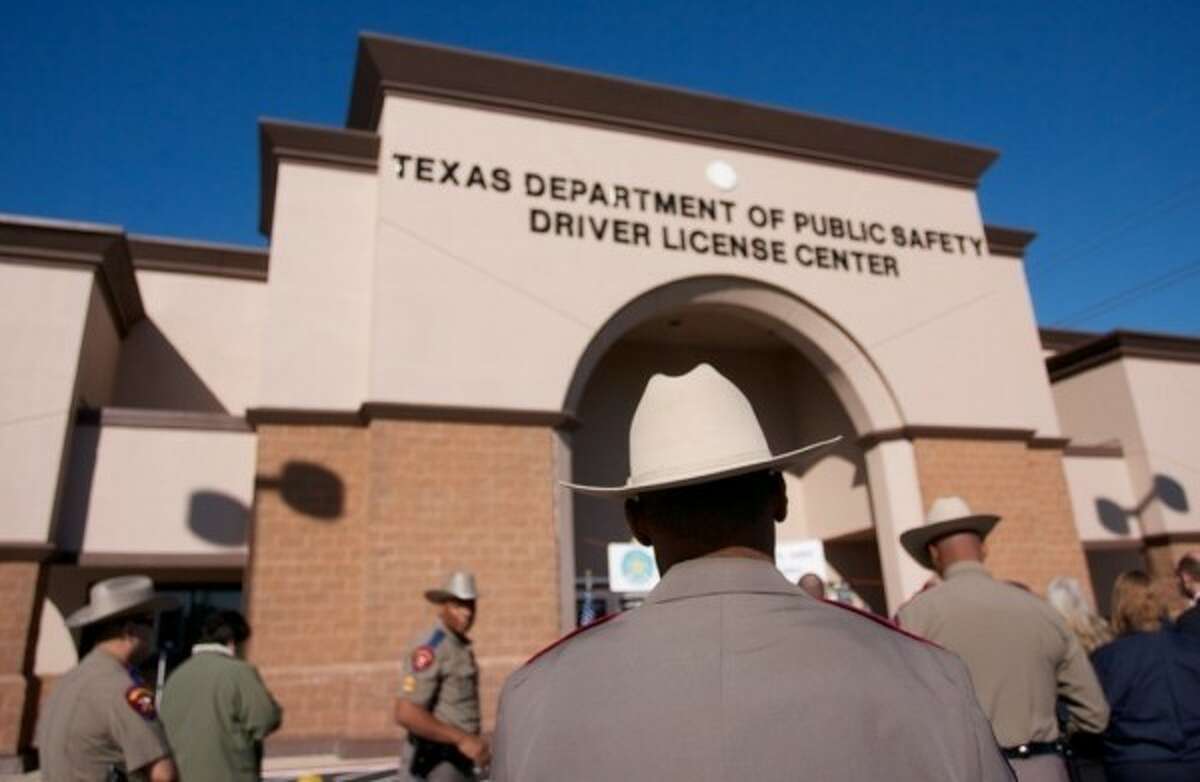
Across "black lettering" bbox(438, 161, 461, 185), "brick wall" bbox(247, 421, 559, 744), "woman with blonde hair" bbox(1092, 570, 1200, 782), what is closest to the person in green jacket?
"woman with blonde hair" bbox(1092, 570, 1200, 782)

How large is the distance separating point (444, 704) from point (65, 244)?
348 inches

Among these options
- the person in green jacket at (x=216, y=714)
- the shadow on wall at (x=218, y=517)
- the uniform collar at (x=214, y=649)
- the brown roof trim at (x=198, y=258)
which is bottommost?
the person in green jacket at (x=216, y=714)

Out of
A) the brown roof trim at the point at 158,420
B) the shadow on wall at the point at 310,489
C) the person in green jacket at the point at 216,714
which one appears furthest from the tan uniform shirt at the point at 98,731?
the brown roof trim at the point at 158,420

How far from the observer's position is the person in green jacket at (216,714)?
392 cm

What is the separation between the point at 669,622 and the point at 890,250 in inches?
518

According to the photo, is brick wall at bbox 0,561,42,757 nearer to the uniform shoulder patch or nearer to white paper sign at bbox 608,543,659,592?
the uniform shoulder patch

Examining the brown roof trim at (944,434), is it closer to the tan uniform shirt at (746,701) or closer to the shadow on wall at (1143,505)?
the shadow on wall at (1143,505)

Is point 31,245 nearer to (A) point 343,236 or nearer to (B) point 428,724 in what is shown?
(A) point 343,236

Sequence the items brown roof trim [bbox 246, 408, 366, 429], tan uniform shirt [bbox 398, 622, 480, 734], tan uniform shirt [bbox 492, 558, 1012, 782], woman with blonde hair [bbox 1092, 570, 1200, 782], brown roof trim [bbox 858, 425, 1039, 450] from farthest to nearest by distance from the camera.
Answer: brown roof trim [bbox 858, 425, 1039, 450] → brown roof trim [bbox 246, 408, 366, 429] → tan uniform shirt [bbox 398, 622, 480, 734] → woman with blonde hair [bbox 1092, 570, 1200, 782] → tan uniform shirt [bbox 492, 558, 1012, 782]

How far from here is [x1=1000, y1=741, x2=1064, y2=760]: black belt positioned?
10.2ft

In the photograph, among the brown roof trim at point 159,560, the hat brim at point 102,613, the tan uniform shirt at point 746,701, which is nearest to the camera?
the tan uniform shirt at point 746,701

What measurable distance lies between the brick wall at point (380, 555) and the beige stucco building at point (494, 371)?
34mm

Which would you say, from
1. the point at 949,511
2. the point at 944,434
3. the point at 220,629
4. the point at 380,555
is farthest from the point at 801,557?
the point at 220,629

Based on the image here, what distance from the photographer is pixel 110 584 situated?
3.63 m
